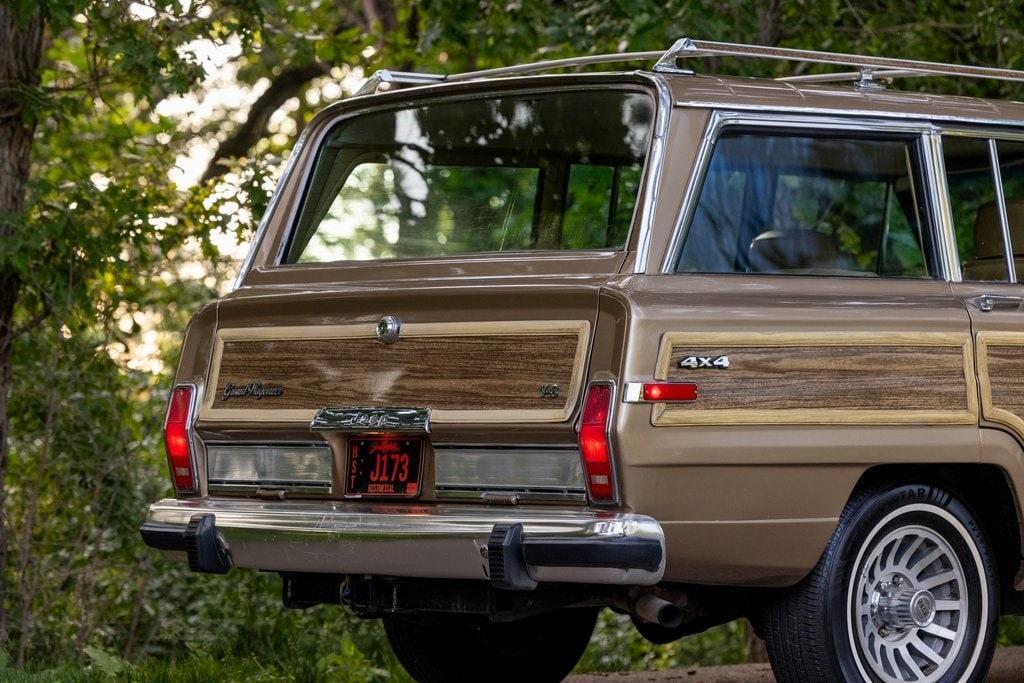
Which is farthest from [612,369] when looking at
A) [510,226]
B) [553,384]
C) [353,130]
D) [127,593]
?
[127,593]

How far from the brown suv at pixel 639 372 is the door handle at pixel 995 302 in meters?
0.01

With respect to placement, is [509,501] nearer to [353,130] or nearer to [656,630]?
[656,630]

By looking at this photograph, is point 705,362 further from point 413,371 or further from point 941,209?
point 941,209

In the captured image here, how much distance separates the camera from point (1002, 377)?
5473 mm

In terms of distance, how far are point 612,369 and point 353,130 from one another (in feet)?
5.90

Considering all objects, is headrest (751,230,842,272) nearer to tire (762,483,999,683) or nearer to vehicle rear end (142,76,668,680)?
vehicle rear end (142,76,668,680)

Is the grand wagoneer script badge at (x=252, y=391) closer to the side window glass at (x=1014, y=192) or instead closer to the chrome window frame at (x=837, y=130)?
the chrome window frame at (x=837, y=130)

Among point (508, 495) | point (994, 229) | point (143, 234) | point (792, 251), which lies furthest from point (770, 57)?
point (143, 234)

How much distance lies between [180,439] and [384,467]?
0.87m

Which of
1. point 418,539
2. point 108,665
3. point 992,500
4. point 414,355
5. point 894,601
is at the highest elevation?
point 414,355

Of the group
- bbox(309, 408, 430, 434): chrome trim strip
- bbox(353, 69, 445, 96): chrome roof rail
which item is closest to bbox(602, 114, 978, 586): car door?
bbox(309, 408, 430, 434): chrome trim strip

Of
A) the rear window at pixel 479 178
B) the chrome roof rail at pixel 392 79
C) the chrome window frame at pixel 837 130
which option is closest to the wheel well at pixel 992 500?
the chrome window frame at pixel 837 130

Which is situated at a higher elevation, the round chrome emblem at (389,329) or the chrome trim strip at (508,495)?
the round chrome emblem at (389,329)

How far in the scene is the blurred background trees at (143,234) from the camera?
27.7 ft
